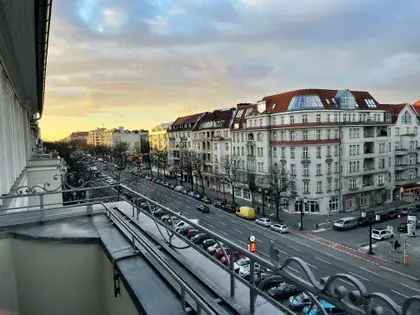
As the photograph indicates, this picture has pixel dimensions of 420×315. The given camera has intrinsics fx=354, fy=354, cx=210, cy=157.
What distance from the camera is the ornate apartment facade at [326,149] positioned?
3434 cm

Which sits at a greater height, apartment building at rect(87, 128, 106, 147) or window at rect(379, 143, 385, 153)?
apartment building at rect(87, 128, 106, 147)

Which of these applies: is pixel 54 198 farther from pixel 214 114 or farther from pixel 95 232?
pixel 214 114

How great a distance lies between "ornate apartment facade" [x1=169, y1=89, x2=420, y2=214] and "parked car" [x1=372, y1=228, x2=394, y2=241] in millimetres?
6359

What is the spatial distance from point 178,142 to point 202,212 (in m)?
30.2

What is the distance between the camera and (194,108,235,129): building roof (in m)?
49.0

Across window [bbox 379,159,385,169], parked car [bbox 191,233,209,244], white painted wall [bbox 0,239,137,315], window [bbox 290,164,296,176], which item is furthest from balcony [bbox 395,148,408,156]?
white painted wall [bbox 0,239,137,315]

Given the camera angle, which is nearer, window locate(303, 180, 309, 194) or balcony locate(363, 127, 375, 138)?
window locate(303, 180, 309, 194)

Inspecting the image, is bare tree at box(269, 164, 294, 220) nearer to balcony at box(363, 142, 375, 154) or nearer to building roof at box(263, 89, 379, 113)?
building roof at box(263, 89, 379, 113)

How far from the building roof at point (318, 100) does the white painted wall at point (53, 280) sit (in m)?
32.2

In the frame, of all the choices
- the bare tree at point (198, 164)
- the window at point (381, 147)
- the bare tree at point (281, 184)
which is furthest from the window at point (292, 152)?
the bare tree at point (198, 164)

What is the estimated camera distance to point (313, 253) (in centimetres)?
2348

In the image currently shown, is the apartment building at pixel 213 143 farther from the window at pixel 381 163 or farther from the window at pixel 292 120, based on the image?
the window at pixel 381 163

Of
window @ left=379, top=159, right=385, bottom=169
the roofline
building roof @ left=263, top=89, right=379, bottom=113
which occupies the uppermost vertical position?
building roof @ left=263, top=89, right=379, bottom=113

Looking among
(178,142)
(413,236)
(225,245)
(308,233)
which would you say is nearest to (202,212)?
(308,233)
